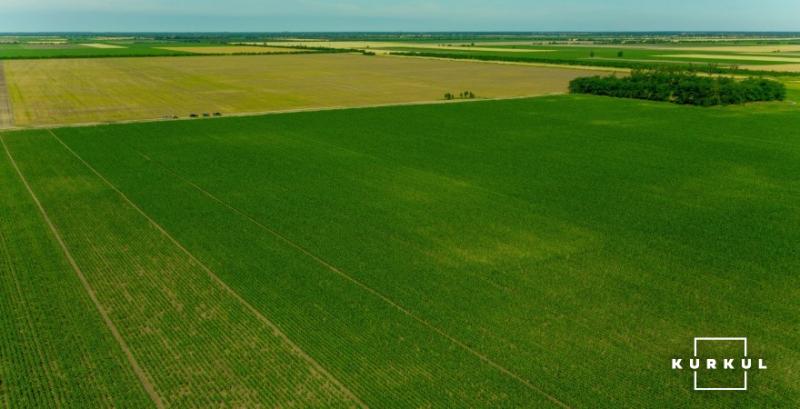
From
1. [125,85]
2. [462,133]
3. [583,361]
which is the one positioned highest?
[125,85]

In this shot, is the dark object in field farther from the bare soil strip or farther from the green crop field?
the bare soil strip

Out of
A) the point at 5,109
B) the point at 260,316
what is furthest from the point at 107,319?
the point at 5,109

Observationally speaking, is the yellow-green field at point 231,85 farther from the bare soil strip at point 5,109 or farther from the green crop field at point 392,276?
the green crop field at point 392,276

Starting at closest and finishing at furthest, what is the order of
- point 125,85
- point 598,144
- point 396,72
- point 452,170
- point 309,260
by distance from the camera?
point 309,260
point 452,170
point 598,144
point 125,85
point 396,72

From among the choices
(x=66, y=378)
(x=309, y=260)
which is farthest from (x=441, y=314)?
(x=66, y=378)

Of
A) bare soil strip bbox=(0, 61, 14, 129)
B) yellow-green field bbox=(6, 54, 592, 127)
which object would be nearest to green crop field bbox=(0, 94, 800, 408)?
bare soil strip bbox=(0, 61, 14, 129)

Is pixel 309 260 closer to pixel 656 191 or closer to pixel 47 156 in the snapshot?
pixel 656 191
